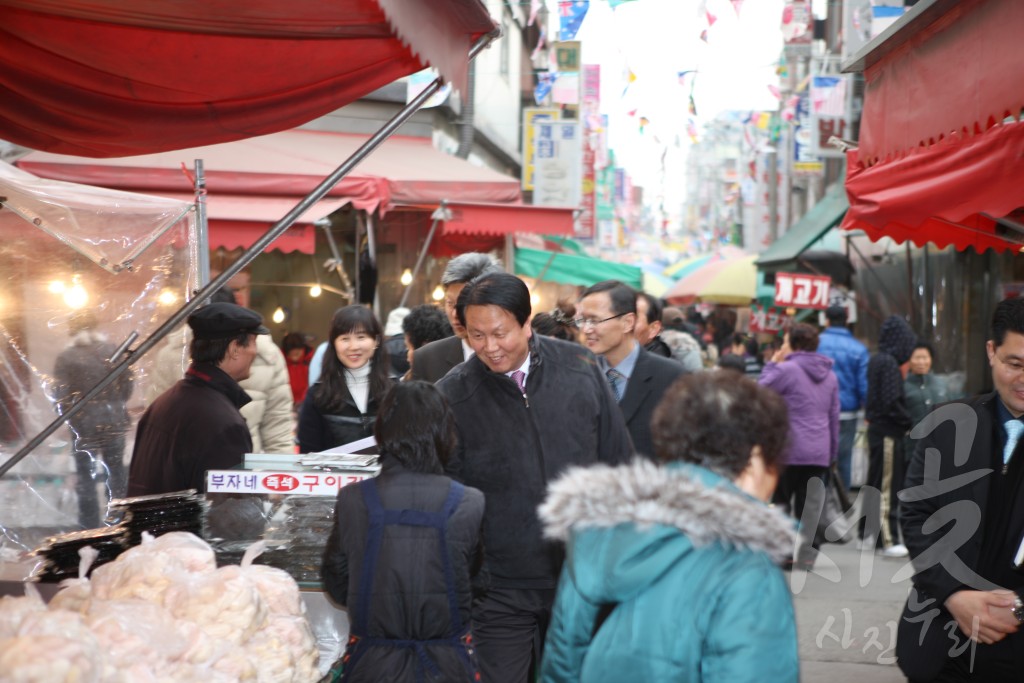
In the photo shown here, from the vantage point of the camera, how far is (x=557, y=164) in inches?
749

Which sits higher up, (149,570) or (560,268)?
(560,268)

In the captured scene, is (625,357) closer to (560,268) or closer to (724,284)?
(560,268)

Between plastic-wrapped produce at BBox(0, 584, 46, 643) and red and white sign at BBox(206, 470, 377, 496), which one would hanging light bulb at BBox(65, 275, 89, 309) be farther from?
plastic-wrapped produce at BBox(0, 584, 46, 643)

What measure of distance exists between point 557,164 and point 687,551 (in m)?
17.2

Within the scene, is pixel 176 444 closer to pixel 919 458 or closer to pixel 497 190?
pixel 919 458

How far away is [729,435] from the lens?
2383mm

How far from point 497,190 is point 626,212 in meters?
60.3

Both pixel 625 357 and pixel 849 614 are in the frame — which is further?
pixel 849 614

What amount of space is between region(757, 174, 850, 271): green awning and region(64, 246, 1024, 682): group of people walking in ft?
42.6

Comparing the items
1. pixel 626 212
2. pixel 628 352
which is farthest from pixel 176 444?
pixel 626 212

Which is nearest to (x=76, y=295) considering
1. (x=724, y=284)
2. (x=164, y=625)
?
(x=164, y=625)

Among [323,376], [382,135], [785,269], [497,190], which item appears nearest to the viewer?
[382,135]

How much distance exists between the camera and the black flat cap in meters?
4.69

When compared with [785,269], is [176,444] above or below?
below
